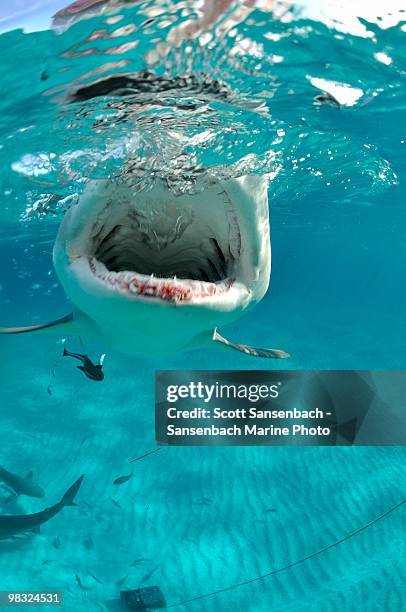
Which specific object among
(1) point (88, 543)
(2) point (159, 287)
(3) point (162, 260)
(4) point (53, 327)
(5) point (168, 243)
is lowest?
(1) point (88, 543)

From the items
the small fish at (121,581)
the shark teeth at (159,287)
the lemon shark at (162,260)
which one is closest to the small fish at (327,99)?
the lemon shark at (162,260)

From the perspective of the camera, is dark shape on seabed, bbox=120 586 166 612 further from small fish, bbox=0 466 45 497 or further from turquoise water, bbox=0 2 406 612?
small fish, bbox=0 466 45 497

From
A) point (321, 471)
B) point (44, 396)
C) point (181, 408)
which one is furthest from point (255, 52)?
point (44, 396)

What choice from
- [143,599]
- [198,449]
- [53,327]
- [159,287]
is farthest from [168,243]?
[198,449]

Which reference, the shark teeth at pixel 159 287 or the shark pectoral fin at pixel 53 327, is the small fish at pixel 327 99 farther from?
the shark teeth at pixel 159 287

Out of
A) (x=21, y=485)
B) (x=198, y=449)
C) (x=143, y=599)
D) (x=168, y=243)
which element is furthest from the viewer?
(x=198, y=449)

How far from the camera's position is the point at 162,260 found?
4918 millimetres

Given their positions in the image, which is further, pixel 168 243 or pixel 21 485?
pixel 21 485

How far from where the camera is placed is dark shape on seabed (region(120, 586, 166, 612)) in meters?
6.42

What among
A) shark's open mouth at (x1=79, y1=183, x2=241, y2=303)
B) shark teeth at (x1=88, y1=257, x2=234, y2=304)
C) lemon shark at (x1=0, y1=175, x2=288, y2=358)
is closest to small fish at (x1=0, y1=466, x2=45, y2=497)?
lemon shark at (x1=0, y1=175, x2=288, y2=358)

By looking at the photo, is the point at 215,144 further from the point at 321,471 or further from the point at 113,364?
the point at 113,364

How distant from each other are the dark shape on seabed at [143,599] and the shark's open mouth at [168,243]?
447 cm

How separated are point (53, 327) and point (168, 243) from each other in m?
1.39

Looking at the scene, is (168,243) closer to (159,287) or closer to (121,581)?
(159,287)
